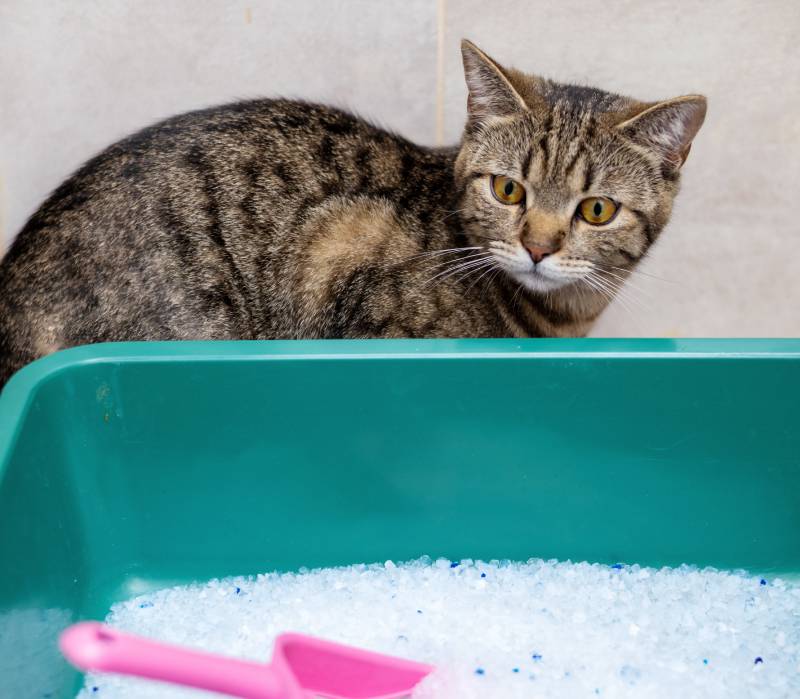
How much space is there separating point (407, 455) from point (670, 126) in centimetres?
55

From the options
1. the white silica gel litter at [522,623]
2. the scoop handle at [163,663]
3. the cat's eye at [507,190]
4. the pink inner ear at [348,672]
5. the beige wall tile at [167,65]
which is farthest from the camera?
the beige wall tile at [167,65]

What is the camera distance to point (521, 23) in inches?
57.9

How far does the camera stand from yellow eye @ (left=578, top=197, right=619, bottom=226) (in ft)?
3.88

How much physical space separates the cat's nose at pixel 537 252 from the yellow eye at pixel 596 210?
76mm

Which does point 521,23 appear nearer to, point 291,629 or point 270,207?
point 270,207

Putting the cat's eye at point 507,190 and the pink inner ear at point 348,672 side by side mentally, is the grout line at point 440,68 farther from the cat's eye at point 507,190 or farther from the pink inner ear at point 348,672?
the pink inner ear at point 348,672

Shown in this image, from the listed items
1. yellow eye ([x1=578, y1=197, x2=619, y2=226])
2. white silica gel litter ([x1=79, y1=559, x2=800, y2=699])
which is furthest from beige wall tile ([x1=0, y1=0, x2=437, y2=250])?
white silica gel litter ([x1=79, y1=559, x2=800, y2=699])

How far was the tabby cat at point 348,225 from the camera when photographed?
3.83ft

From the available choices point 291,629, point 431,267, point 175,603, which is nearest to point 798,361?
point 431,267

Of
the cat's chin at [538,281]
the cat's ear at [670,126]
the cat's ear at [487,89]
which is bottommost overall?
the cat's chin at [538,281]

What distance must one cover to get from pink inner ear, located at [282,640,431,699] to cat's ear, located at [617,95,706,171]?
0.72 m

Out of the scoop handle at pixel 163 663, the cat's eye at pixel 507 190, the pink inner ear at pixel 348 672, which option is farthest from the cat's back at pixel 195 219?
the scoop handle at pixel 163 663

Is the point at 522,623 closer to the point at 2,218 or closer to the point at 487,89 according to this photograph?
the point at 487,89

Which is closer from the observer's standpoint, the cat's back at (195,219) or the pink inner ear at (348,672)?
the pink inner ear at (348,672)
